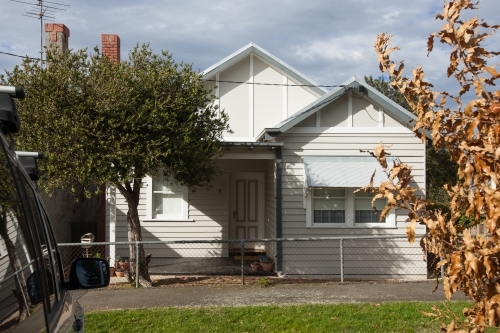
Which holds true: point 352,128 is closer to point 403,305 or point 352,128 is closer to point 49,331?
point 403,305

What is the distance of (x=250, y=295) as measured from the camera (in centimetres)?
970

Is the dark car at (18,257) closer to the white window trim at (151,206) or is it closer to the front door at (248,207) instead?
the white window trim at (151,206)

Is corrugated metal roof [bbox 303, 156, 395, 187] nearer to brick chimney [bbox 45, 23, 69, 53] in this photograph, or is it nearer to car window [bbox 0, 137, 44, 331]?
brick chimney [bbox 45, 23, 69, 53]

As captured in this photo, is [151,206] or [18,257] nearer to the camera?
[18,257]

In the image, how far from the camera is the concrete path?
9094 mm

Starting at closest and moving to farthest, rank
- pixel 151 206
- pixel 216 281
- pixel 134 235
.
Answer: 1. pixel 134 235
2. pixel 216 281
3. pixel 151 206

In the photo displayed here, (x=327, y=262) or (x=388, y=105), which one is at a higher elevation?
(x=388, y=105)

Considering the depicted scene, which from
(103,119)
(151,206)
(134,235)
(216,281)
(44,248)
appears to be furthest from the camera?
(151,206)

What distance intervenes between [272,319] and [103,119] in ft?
14.1

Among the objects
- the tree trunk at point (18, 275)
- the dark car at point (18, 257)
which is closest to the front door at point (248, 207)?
the dark car at point (18, 257)

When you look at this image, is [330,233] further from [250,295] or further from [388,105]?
[250,295]

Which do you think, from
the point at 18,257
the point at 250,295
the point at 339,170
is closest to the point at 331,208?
the point at 339,170

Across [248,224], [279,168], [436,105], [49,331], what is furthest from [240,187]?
[49,331]

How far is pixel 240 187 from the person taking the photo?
15.9 meters
